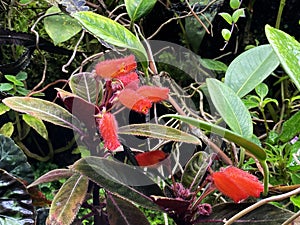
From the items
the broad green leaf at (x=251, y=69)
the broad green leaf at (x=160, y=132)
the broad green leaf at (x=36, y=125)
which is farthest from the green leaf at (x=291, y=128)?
the broad green leaf at (x=36, y=125)

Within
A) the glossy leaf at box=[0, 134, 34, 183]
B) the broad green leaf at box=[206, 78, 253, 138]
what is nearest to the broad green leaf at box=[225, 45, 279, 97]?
the broad green leaf at box=[206, 78, 253, 138]

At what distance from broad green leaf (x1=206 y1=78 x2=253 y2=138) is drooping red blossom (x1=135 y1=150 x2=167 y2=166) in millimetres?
111

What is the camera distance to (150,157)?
563 millimetres

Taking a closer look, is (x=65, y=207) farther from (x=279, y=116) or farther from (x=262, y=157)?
(x=279, y=116)

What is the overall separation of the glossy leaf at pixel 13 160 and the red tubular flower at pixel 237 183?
0.90 feet

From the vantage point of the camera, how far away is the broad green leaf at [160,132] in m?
0.51

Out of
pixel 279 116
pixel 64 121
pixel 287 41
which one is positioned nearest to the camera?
pixel 287 41

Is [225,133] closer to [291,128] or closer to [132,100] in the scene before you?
[132,100]

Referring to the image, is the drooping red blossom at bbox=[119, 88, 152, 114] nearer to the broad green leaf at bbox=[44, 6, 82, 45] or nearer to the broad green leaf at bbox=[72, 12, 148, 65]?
the broad green leaf at bbox=[72, 12, 148, 65]

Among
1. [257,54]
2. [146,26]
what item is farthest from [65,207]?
[146,26]

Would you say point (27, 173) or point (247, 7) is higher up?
point (247, 7)

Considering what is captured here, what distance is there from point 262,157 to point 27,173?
0.34m

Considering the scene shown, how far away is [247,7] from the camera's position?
1.15 m

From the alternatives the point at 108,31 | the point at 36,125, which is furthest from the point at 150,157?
the point at 36,125
